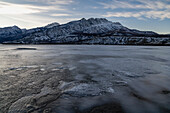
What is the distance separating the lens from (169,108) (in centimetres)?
704

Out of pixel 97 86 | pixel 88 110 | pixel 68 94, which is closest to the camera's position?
pixel 88 110

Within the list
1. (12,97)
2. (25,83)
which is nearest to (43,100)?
(12,97)

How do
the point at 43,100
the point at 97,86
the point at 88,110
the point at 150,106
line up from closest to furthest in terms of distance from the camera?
the point at 88,110
the point at 150,106
the point at 43,100
the point at 97,86

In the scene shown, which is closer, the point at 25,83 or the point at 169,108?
the point at 169,108

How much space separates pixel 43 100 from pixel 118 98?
567 cm

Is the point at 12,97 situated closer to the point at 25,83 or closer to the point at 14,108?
the point at 14,108

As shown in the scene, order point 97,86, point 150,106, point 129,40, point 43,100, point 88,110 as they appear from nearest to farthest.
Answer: point 88,110 < point 150,106 < point 43,100 < point 97,86 < point 129,40

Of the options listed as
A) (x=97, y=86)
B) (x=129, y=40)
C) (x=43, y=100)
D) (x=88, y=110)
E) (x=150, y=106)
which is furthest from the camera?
(x=129, y=40)

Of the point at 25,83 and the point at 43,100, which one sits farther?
the point at 25,83

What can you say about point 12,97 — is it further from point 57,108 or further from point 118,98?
point 118,98

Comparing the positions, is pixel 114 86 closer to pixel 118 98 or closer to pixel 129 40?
pixel 118 98

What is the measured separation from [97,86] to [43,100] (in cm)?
508

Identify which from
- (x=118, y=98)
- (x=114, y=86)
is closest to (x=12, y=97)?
(x=118, y=98)

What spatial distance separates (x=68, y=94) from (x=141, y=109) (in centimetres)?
545
